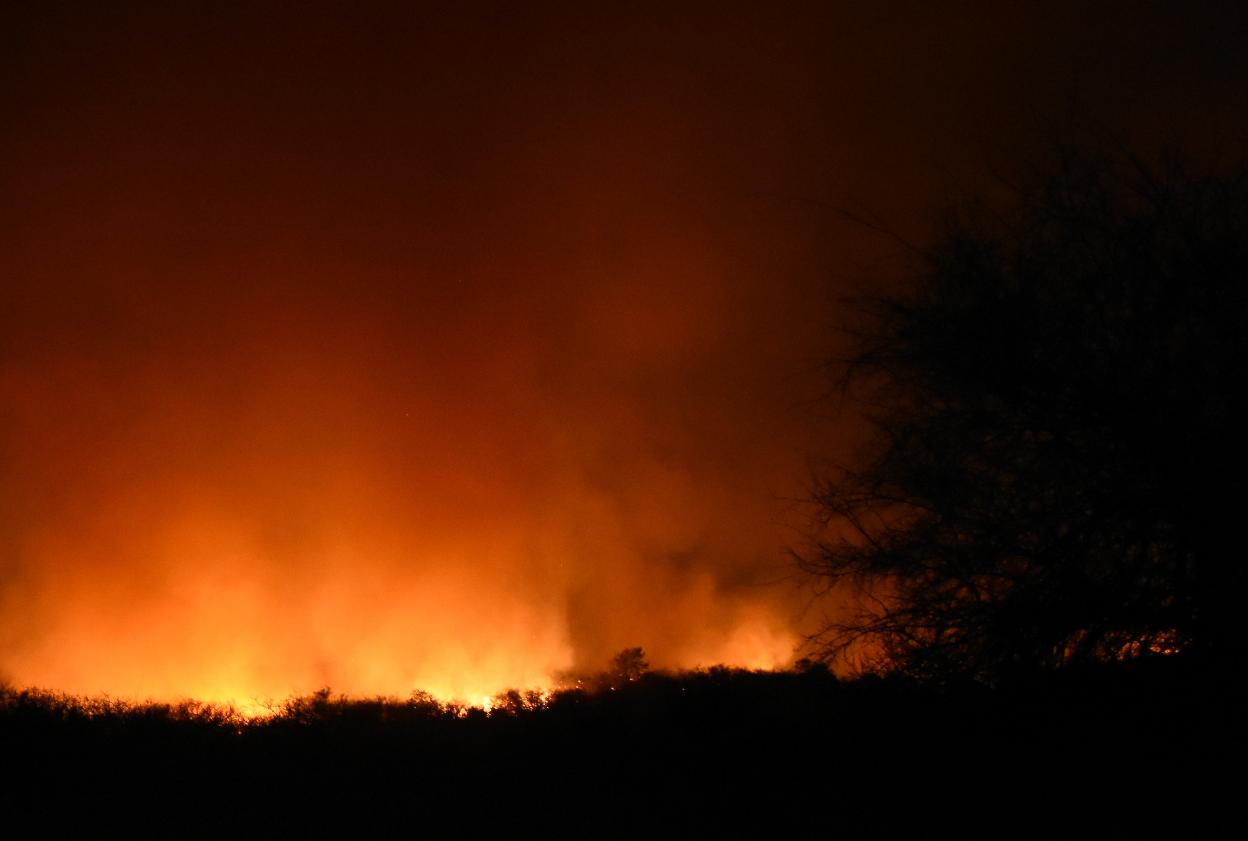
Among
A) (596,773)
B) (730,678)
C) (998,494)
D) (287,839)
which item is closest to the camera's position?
(287,839)

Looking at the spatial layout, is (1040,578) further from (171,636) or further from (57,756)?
(171,636)

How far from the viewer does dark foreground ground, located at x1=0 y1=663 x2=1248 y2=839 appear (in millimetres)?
6570

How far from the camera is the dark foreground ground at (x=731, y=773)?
6570 millimetres

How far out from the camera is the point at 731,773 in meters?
8.09

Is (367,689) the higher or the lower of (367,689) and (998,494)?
the higher

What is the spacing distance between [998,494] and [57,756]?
8.08m

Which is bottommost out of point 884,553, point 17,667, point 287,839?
point 287,839

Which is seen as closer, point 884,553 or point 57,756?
point 884,553

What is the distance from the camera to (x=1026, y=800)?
6742mm

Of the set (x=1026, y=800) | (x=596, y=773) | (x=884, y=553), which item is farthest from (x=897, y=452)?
(x=596, y=773)

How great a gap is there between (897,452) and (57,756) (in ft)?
24.7

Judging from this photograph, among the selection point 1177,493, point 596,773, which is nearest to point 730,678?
point 596,773

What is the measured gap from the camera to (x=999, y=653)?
23.0 ft

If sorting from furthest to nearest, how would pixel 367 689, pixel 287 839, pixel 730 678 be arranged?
pixel 367 689
pixel 730 678
pixel 287 839
